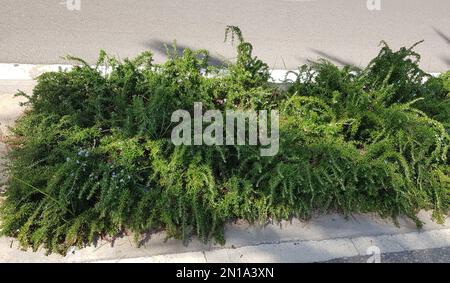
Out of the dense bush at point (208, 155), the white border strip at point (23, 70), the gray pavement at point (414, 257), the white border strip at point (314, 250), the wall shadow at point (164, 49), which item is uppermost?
the wall shadow at point (164, 49)

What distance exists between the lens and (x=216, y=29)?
220 inches

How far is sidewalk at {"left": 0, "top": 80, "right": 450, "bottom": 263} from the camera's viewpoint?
9.50ft

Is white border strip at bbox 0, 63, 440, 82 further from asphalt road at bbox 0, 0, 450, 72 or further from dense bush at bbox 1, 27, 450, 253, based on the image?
dense bush at bbox 1, 27, 450, 253

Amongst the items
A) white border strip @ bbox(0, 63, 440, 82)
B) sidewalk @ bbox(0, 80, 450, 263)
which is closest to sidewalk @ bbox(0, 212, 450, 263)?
sidewalk @ bbox(0, 80, 450, 263)

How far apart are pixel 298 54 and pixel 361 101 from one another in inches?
72.9

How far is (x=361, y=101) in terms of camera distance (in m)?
3.72

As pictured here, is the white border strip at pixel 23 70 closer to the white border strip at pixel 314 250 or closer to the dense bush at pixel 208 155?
the dense bush at pixel 208 155

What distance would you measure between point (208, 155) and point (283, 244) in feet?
2.74

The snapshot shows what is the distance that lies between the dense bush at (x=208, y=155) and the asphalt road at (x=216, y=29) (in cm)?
124

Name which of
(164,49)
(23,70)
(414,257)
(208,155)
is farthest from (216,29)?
(414,257)

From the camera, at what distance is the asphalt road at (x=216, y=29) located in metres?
4.98

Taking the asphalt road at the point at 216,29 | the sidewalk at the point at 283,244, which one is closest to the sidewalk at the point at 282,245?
the sidewalk at the point at 283,244

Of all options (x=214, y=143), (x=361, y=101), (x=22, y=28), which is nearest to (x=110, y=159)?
(x=214, y=143)

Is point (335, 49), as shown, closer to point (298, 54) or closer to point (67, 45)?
point (298, 54)
